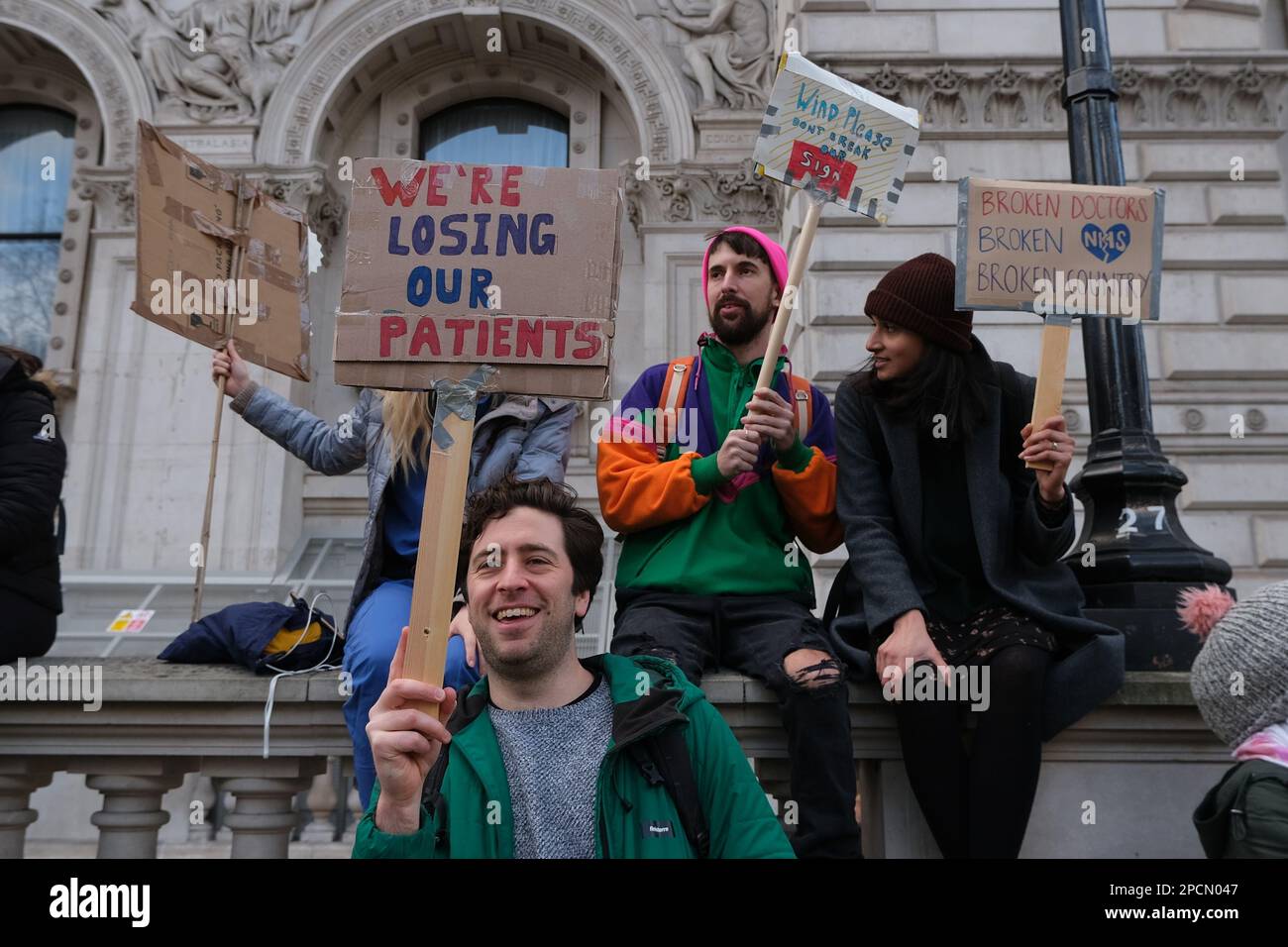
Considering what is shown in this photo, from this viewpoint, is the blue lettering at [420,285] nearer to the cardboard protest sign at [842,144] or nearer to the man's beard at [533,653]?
the man's beard at [533,653]

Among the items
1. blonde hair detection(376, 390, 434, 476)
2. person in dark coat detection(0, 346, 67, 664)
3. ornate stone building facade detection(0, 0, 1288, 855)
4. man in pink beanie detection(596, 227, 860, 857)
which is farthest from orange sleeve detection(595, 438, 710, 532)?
ornate stone building facade detection(0, 0, 1288, 855)

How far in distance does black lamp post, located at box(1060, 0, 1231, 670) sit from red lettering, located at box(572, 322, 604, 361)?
2638mm

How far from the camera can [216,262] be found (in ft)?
15.1

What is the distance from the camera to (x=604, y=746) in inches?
104

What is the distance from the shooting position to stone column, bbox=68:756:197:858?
3510mm

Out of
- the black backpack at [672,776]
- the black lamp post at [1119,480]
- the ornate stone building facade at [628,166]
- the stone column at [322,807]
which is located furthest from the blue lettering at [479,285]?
the ornate stone building facade at [628,166]

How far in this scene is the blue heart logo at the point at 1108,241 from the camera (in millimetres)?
3652

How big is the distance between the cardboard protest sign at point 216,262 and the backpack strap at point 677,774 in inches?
111

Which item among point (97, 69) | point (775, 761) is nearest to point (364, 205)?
point (775, 761)

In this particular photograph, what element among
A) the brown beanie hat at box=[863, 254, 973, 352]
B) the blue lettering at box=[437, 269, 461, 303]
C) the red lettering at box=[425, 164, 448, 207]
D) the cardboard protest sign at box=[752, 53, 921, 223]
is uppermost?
the cardboard protest sign at box=[752, 53, 921, 223]

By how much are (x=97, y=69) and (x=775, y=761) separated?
13070mm

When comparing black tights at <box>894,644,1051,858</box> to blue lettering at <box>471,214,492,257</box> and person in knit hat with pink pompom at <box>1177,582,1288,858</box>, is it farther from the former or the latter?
blue lettering at <box>471,214,492,257</box>

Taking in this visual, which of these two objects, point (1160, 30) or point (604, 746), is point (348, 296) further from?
point (1160, 30)

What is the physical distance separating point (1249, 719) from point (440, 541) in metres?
1.96
